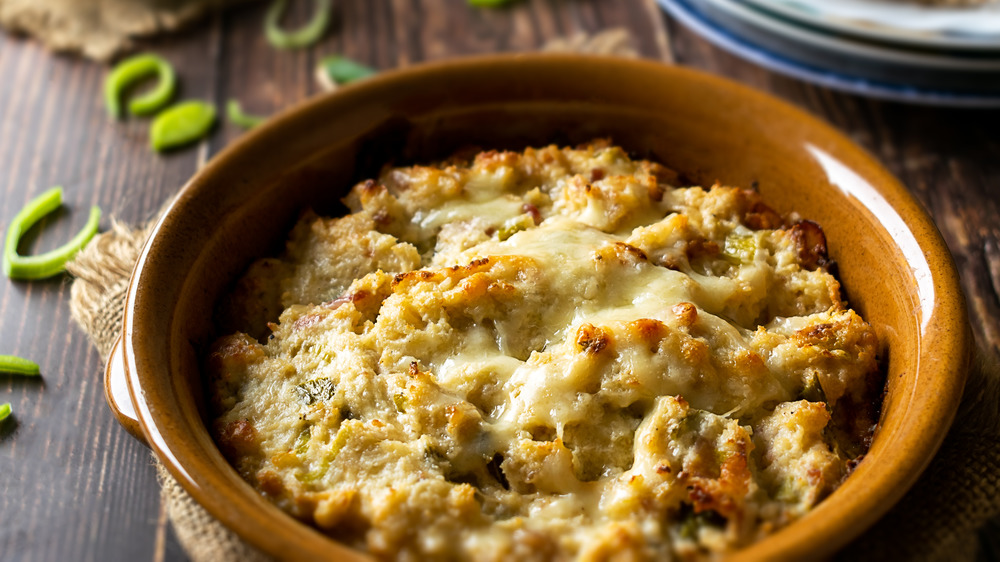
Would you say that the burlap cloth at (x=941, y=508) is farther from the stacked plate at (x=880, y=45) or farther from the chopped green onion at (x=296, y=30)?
the chopped green onion at (x=296, y=30)

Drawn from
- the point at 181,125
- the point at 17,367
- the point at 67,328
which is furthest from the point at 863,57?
the point at 17,367

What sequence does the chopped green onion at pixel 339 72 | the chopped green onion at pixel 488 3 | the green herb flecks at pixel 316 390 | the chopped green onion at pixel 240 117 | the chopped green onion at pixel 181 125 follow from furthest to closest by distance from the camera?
1. the chopped green onion at pixel 488 3
2. the chopped green onion at pixel 339 72
3. the chopped green onion at pixel 240 117
4. the chopped green onion at pixel 181 125
5. the green herb flecks at pixel 316 390

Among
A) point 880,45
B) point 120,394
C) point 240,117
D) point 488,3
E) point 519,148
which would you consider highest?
point 120,394

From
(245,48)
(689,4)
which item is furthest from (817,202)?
(245,48)

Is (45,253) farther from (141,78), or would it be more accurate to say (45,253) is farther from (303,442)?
(303,442)

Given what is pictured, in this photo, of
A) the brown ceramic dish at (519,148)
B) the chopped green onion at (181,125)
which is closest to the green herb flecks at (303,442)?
the brown ceramic dish at (519,148)

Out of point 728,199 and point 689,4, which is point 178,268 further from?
point 689,4
